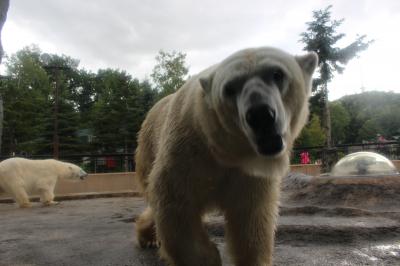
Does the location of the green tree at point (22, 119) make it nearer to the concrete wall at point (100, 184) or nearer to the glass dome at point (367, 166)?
the concrete wall at point (100, 184)

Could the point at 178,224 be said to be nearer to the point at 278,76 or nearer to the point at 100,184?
the point at 278,76

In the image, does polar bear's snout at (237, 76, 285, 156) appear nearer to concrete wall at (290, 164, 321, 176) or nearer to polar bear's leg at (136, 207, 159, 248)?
polar bear's leg at (136, 207, 159, 248)

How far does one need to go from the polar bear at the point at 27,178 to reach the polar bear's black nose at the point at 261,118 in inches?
317

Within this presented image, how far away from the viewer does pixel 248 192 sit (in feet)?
8.60

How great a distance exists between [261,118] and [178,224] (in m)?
0.90

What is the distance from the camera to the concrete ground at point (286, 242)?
3143 mm

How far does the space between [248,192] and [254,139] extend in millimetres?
634

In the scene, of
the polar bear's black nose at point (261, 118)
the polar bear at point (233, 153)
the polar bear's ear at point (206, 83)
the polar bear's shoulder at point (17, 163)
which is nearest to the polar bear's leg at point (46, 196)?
the polar bear's shoulder at point (17, 163)

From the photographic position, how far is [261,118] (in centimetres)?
198

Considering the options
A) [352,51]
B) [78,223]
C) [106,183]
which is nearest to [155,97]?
[352,51]

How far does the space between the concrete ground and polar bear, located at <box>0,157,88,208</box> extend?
13.8 feet

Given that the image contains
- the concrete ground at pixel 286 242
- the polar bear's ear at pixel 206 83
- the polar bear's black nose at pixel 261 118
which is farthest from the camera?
the concrete ground at pixel 286 242

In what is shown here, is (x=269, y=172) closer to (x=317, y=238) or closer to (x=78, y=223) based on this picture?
(x=317, y=238)

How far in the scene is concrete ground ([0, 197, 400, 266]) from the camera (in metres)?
3.14
